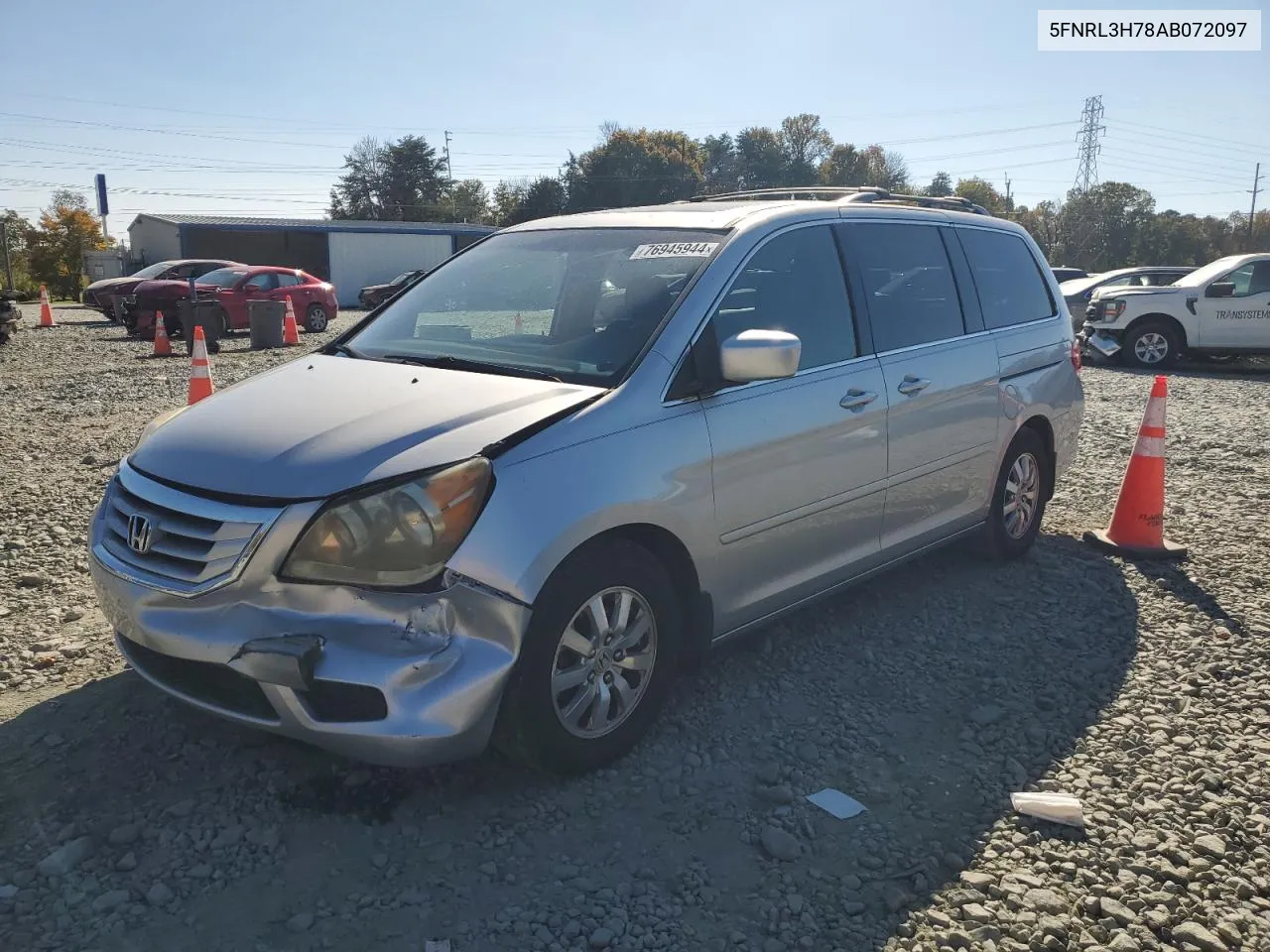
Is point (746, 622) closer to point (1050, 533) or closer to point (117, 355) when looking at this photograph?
point (1050, 533)

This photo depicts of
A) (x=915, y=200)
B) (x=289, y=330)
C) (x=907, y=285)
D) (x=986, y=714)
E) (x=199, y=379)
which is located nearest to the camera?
(x=986, y=714)

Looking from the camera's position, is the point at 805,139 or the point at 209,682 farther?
the point at 805,139

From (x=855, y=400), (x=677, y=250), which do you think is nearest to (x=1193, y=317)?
(x=855, y=400)

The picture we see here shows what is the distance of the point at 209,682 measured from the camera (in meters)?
2.94

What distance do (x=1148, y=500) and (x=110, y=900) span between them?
537 cm

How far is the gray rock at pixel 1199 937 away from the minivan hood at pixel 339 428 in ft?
7.24

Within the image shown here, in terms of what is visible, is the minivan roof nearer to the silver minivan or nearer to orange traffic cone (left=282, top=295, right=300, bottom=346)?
the silver minivan

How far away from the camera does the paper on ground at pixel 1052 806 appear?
3092 millimetres

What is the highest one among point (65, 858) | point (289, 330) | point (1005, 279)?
point (1005, 279)

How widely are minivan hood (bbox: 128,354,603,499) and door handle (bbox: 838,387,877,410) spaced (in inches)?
47.7

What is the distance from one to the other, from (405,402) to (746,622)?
148 centimetres

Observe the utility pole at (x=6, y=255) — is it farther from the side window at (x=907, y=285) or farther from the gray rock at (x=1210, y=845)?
the gray rock at (x=1210, y=845)

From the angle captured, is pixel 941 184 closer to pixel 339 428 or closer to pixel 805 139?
pixel 805 139

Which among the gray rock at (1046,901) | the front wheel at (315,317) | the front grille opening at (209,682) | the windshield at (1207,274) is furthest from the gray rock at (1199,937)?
the front wheel at (315,317)
